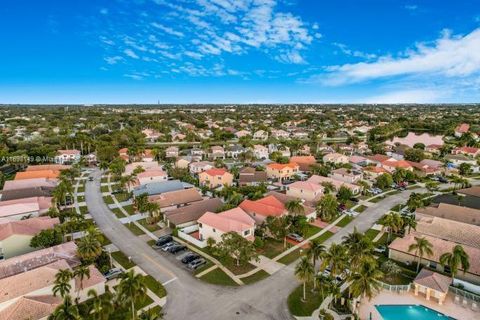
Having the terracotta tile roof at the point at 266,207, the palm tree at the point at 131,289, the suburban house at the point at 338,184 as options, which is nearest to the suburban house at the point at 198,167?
the suburban house at the point at 338,184

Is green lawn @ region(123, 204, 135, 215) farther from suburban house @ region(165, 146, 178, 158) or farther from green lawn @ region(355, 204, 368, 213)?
suburban house @ region(165, 146, 178, 158)

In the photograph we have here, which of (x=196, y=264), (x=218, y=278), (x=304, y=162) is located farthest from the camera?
(x=304, y=162)

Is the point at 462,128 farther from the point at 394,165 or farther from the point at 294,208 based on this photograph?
the point at 294,208

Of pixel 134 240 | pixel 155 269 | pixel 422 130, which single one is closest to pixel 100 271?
pixel 155 269

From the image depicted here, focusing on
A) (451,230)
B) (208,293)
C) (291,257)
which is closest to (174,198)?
(291,257)

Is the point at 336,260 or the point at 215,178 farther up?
the point at 336,260

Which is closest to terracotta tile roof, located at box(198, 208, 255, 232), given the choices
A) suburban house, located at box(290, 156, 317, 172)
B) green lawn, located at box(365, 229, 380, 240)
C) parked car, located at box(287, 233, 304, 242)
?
parked car, located at box(287, 233, 304, 242)
